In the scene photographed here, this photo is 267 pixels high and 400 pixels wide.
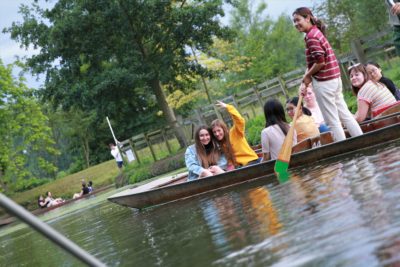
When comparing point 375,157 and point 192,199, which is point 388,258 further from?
point 192,199

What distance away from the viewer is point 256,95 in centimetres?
2048

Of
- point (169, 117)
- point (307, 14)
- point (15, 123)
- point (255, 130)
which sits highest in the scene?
point (15, 123)

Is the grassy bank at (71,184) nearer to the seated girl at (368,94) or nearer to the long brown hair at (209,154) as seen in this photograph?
the long brown hair at (209,154)

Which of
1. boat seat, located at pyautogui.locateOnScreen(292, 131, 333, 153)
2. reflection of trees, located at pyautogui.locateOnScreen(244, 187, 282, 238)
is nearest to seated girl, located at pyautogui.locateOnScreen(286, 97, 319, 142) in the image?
boat seat, located at pyautogui.locateOnScreen(292, 131, 333, 153)

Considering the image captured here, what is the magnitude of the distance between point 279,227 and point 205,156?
4690mm

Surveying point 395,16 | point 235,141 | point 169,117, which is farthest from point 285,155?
point 169,117

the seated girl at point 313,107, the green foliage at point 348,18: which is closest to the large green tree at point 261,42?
the green foliage at point 348,18

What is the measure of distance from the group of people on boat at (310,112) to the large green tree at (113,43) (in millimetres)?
14125

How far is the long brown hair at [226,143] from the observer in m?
9.07

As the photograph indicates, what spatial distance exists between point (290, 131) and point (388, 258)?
5046 mm

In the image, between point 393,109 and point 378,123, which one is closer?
point 393,109

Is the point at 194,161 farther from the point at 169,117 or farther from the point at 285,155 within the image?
the point at 169,117

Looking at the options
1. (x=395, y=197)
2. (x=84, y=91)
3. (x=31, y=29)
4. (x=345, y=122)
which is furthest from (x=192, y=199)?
(x=31, y=29)

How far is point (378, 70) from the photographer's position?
880 cm
